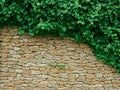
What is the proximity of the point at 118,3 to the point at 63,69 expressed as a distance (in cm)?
218

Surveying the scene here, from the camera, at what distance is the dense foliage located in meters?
7.30

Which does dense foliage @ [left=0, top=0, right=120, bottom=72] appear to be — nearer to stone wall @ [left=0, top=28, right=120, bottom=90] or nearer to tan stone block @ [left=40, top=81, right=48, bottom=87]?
stone wall @ [left=0, top=28, right=120, bottom=90]

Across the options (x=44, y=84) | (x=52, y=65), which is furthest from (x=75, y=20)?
(x=44, y=84)

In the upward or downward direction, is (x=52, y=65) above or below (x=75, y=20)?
below

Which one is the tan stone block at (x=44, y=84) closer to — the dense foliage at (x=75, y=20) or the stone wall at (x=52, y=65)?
the stone wall at (x=52, y=65)

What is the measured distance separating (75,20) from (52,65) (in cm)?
132

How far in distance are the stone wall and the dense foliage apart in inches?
9.2

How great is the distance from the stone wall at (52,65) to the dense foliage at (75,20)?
23 cm

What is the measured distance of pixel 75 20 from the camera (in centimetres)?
743

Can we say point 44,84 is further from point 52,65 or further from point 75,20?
point 75,20

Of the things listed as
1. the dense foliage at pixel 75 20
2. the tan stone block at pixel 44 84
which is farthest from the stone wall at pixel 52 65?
the dense foliage at pixel 75 20

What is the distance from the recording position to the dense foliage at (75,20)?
7.30m

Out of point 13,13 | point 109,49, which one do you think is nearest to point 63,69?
point 109,49

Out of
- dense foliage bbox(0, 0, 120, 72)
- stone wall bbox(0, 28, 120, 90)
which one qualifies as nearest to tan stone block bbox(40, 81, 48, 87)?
stone wall bbox(0, 28, 120, 90)
